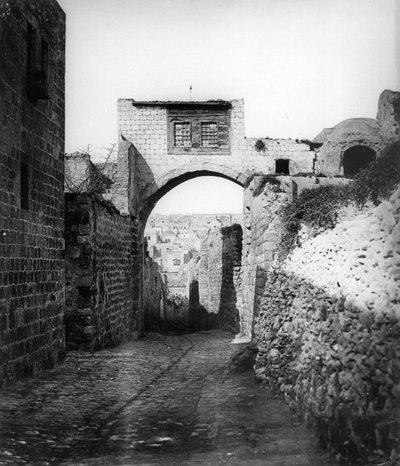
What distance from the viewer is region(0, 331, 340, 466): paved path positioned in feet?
14.3

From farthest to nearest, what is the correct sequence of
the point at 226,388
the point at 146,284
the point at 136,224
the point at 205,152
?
the point at 146,284 < the point at 205,152 < the point at 136,224 < the point at 226,388

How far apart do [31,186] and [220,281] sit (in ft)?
43.8

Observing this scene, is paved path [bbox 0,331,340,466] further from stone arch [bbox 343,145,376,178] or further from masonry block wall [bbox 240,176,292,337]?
stone arch [bbox 343,145,376,178]

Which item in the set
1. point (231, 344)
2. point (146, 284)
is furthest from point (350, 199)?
point (146, 284)

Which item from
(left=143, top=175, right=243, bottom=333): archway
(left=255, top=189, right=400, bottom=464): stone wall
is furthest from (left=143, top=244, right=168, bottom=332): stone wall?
(left=255, top=189, right=400, bottom=464): stone wall

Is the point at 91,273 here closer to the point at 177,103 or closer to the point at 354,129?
the point at 177,103

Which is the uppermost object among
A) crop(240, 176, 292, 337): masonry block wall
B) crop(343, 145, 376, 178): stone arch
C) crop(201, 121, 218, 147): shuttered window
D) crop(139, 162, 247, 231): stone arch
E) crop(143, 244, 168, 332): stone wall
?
crop(201, 121, 218, 147): shuttered window

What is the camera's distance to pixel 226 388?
7.00 meters

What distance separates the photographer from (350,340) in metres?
4.35

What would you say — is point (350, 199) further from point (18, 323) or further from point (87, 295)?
point (87, 295)

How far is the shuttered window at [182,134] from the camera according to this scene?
2022 cm

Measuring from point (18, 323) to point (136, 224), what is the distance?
8659 millimetres

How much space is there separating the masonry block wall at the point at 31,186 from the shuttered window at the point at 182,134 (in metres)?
10.9

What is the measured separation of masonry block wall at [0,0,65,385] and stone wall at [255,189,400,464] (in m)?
3.61
